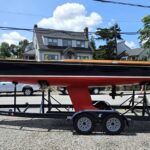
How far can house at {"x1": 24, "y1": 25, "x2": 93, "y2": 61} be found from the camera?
211ft

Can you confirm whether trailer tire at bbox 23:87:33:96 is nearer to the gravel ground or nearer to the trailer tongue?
the gravel ground

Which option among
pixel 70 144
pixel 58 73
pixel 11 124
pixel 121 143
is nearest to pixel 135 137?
pixel 121 143

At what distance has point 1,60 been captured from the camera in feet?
35.0

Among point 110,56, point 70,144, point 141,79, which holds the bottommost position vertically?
point 70,144

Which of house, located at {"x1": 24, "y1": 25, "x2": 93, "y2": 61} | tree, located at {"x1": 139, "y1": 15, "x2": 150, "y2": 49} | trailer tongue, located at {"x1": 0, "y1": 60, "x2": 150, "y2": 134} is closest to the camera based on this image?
trailer tongue, located at {"x1": 0, "y1": 60, "x2": 150, "y2": 134}

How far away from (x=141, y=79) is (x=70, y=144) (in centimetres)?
331

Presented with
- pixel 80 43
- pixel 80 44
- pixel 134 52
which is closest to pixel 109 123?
pixel 80 43

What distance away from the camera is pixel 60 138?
9445 millimetres

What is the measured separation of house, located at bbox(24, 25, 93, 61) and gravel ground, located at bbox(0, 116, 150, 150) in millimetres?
51537

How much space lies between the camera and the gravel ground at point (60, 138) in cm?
855

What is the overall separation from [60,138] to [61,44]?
57.5 m

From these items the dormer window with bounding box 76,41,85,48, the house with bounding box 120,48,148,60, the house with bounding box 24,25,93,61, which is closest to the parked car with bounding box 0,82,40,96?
the house with bounding box 24,25,93,61

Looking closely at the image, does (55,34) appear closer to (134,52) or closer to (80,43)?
(80,43)

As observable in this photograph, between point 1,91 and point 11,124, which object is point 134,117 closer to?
point 11,124
